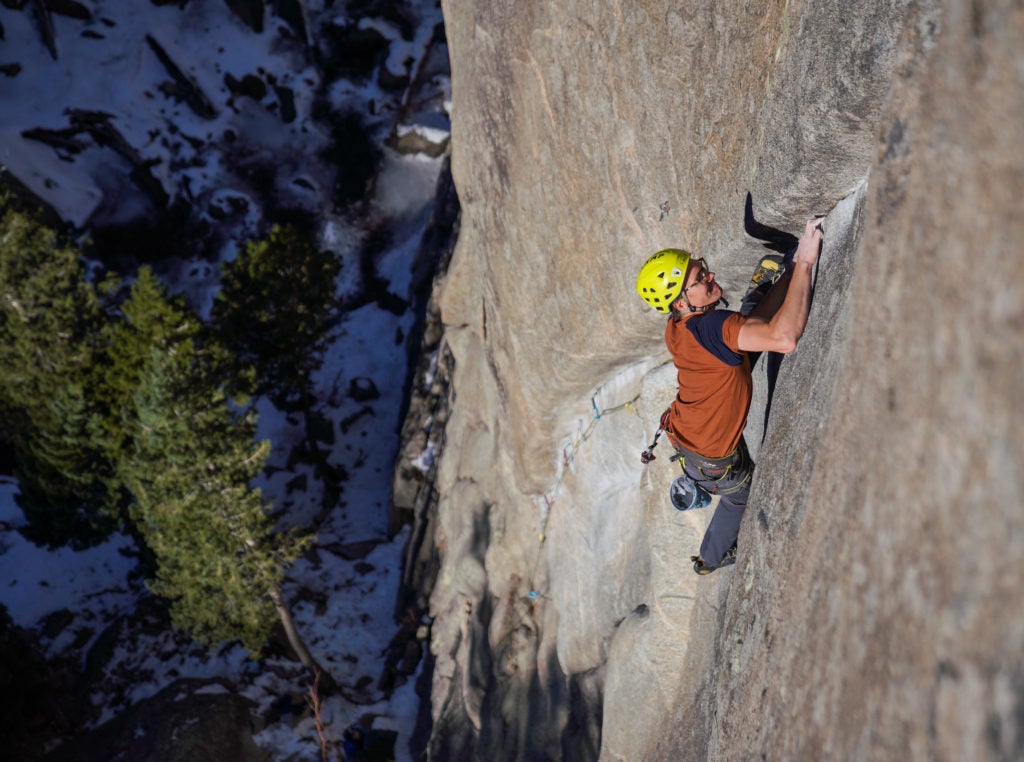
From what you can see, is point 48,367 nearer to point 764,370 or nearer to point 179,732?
point 179,732

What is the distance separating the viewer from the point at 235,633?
19547 mm

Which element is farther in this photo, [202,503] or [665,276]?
[202,503]

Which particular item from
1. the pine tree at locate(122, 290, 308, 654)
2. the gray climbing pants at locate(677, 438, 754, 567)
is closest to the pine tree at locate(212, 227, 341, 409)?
the pine tree at locate(122, 290, 308, 654)

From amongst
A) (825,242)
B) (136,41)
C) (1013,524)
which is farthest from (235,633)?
(136,41)

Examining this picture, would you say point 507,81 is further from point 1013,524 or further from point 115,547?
point 115,547

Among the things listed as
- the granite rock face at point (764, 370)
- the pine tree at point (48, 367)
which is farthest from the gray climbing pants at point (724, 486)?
the pine tree at point (48, 367)

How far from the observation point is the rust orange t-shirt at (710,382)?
5.57m

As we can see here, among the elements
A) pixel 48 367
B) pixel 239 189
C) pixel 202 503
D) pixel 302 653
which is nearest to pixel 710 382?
pixel 202 503

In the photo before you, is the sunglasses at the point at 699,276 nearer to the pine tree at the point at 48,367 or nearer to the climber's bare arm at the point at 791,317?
the climber's bare arm at the point at 791,317

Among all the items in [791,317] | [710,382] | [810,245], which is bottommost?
[710,382]

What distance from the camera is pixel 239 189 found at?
→ 3916cm

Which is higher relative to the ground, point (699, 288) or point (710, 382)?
point (699, 288)

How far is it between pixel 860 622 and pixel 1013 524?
42.1 inches

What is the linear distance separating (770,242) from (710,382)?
1443mm
